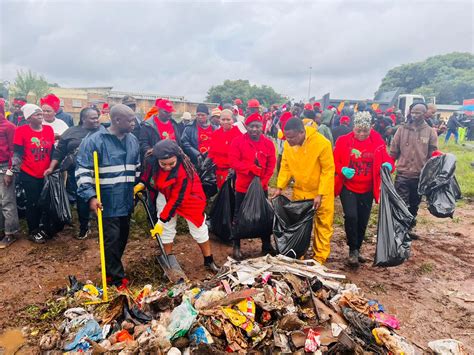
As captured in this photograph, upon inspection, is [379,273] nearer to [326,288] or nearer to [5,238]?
[326,288]

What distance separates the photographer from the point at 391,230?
11.6 feet

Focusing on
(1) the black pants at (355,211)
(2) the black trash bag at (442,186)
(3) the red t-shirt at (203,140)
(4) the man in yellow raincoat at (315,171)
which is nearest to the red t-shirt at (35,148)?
(3) the red t-shirt at (203,140)

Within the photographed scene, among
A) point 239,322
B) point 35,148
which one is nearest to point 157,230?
point 239,322

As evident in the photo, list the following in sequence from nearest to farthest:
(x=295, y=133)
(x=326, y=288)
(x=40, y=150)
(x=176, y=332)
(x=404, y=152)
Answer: (x=176, y=332) < (x=326, y=288) < (x=295, y=133) < (x=40, y=150) < (x=404, y=152)

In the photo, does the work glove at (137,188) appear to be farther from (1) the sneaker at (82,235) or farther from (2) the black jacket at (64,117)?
(2) the black jacket at (64,117)

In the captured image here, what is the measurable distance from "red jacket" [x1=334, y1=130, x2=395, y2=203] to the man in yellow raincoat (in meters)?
0.33

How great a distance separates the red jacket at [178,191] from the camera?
135 inches

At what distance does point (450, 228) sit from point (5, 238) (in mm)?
6523

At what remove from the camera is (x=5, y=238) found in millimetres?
4375

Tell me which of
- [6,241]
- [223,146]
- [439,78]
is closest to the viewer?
[6,241]

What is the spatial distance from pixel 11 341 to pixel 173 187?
183 centimetres

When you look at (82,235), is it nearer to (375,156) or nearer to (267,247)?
(267,247)

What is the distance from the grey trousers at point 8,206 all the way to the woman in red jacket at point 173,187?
6.51 feet

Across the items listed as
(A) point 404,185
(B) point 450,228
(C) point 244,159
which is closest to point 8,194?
(C) point 244,159
